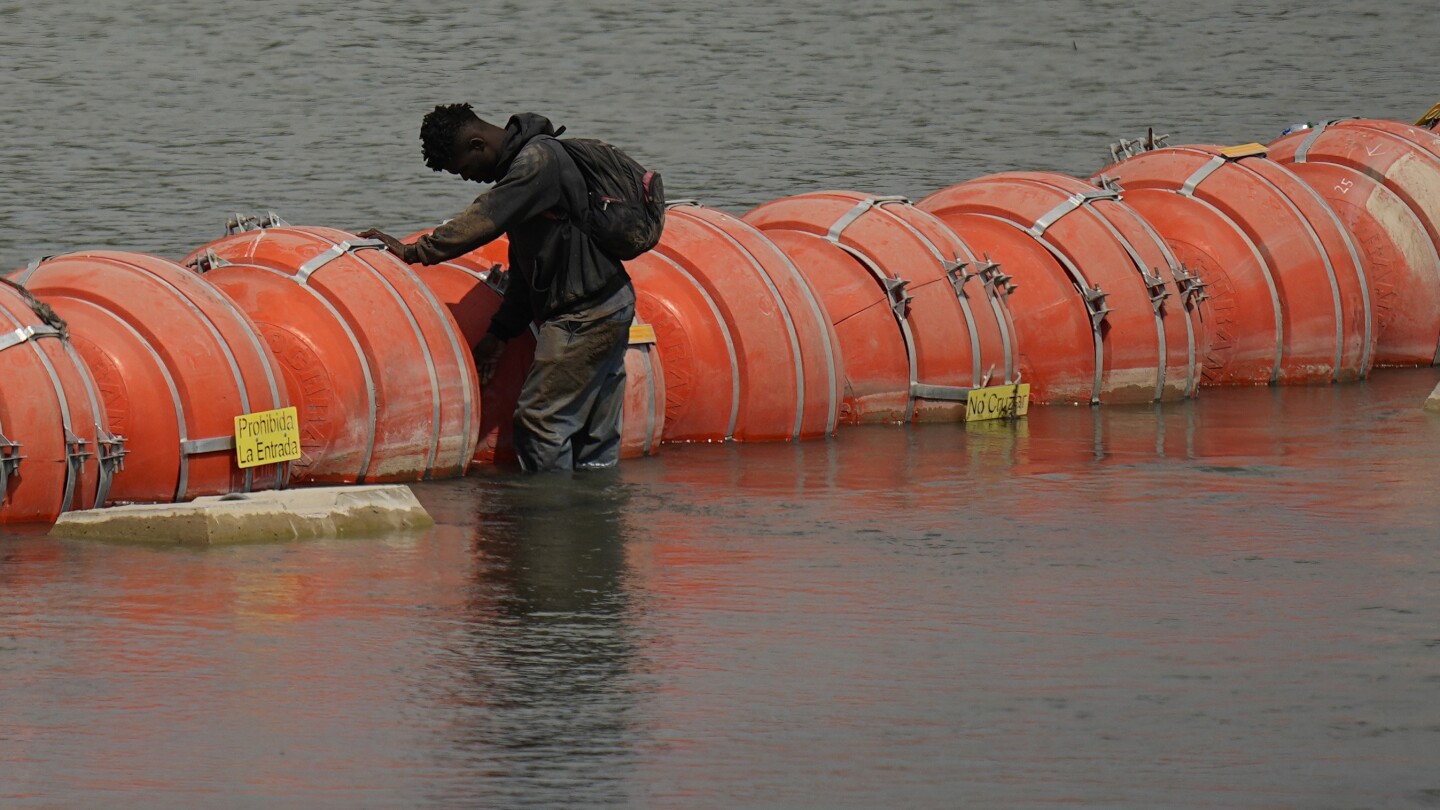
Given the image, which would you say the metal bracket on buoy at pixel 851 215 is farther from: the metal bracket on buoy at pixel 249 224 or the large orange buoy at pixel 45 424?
the large orange buoy at pixel 45 424

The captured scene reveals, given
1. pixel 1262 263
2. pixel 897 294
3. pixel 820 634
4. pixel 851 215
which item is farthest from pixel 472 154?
pixel 1262 263

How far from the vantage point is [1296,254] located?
14.3 metres

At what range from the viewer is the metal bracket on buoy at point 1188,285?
13.7 metres

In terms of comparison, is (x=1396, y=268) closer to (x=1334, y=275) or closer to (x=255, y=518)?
(x=1334, y=275)

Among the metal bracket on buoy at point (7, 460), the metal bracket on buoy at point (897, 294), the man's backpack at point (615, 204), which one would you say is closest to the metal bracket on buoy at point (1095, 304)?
the metal bracket on buoy at point (897, 294)

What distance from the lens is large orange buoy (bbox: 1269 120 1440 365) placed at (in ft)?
49.8

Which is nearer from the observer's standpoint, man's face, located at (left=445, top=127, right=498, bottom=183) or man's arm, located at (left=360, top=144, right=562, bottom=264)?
man's arm, located at (left=360, top=144, right=562, bottom=264)

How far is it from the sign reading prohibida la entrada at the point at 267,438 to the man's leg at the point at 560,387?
3.81 feet

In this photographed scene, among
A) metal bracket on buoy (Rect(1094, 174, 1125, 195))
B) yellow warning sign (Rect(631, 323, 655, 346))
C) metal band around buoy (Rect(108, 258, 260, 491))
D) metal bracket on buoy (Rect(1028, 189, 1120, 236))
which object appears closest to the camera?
metal band around buoy (Rect(108, 258, 260, 491))

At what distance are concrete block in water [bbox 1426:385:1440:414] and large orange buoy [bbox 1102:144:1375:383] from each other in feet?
4.22

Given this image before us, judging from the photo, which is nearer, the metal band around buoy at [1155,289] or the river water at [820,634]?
the river water at [820,634]

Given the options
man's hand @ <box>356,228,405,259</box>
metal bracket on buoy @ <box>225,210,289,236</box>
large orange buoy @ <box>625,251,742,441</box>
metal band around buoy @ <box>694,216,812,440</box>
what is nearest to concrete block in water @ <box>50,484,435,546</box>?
man's hand @ <box>356,228,405,259</box>

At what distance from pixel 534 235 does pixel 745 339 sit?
1.38 metres

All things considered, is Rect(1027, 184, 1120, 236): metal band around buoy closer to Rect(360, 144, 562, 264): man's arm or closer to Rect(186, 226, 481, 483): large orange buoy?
Rect(360, 144, 562, 264): man's arm
